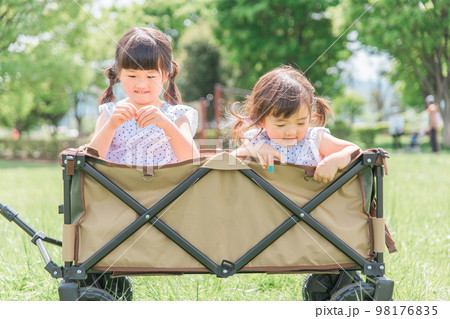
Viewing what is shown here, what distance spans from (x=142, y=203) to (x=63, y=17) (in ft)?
49.9

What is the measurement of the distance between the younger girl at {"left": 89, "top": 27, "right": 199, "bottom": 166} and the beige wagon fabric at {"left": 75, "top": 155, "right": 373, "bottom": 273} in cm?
23

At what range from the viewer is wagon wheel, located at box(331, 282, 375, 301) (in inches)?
71.7

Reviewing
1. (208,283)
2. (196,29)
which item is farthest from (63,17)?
(208,283)

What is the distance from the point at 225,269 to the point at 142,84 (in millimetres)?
911

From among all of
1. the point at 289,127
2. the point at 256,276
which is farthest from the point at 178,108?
the point at 256,276

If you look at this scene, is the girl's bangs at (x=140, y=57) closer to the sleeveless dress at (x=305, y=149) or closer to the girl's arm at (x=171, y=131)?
the girl's arm at (x=171, y=131)

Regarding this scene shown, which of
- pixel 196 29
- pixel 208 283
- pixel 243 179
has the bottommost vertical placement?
pixel 208 283

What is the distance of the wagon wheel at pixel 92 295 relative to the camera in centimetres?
177

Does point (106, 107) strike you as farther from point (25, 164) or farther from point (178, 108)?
point (25, 164)

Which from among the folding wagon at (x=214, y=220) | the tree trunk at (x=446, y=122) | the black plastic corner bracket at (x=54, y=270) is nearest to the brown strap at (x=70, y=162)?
the folding wagon at (x=214, y=220)

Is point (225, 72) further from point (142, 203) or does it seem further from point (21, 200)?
point (142, 203)

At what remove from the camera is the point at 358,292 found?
1.83 metres
